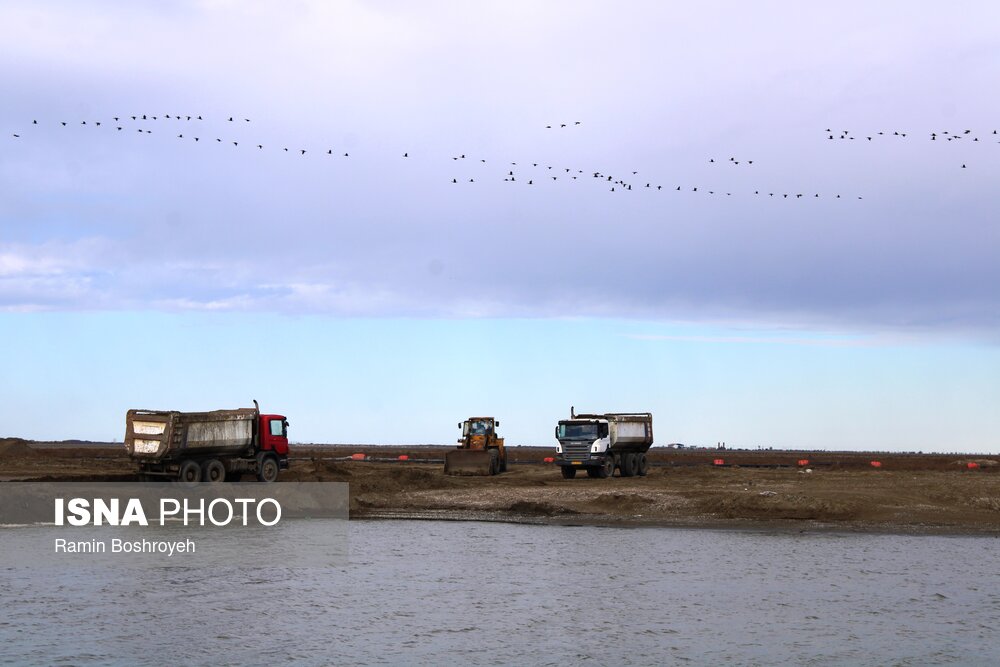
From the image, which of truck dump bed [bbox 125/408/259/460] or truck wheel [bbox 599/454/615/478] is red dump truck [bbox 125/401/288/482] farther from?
truck wheel [bbox 599/454/615/478]

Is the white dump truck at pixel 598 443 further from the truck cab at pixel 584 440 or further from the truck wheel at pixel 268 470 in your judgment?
the truck wheel at pixel 268 470

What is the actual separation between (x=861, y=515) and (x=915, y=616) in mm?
18338

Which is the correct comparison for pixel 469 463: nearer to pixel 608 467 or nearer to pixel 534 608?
pixel 608 467

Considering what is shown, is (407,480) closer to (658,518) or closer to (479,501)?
(479,501)

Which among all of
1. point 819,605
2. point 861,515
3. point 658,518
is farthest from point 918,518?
point 819,605

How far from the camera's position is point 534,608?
2288cm

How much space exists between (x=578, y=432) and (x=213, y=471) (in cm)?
2025

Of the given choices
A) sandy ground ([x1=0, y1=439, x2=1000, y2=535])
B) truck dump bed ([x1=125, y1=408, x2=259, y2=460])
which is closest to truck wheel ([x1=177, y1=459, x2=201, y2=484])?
truck dump bed ([x1=125, y1=408, x2=259, y2=460])

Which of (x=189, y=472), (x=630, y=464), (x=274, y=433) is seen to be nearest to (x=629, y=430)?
(x=630, y=464)

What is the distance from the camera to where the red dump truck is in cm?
4497

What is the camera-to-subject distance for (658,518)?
4009 cm

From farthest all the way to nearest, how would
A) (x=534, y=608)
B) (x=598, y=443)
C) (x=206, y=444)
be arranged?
(x=598, y=443), (x=206, y=444), (x=534, y=608)

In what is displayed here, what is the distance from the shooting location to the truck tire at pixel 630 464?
59750mm

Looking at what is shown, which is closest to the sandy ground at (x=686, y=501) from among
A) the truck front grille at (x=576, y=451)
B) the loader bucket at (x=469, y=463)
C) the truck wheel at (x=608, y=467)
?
the truck front grille at (x=576, y=451)
